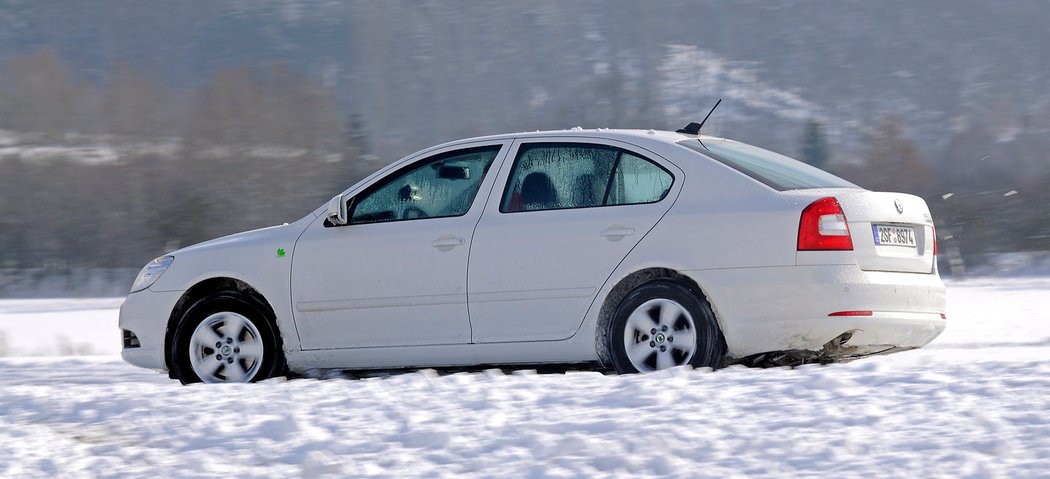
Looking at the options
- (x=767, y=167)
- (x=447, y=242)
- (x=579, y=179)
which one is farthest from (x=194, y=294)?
(x=767, y=167)

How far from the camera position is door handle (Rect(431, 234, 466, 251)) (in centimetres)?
715

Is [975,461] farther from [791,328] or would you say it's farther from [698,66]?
[698,66]

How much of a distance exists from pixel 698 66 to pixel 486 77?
800 inches

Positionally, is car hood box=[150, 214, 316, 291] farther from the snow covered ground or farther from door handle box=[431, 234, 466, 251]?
the snow covered ground

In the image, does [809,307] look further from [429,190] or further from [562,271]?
[429,190]

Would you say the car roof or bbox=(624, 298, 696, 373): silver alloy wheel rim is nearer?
bbox=(624, 298, 696, 373): silver alloy wheel rim

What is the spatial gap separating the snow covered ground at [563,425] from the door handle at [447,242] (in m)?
0.91

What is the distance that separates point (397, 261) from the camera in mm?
7328

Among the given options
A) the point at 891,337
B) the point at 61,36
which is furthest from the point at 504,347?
the point at 61,36

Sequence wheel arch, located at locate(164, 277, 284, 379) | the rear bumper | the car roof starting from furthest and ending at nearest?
wheel arch, located at locate(164, 277, 284, 379) < the car roof < the rear bumper

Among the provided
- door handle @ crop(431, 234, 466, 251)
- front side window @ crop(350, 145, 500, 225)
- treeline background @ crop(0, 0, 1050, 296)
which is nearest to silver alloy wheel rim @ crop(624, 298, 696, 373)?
door handle @ crop(431, 234, 466, 251)

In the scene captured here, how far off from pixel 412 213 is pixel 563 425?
2771 mm

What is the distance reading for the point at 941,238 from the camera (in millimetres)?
75750

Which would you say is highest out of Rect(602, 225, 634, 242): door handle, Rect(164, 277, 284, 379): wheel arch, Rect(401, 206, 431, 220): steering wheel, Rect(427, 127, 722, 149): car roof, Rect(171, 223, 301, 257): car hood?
Rect(427, 127, 722, 149): car roof
